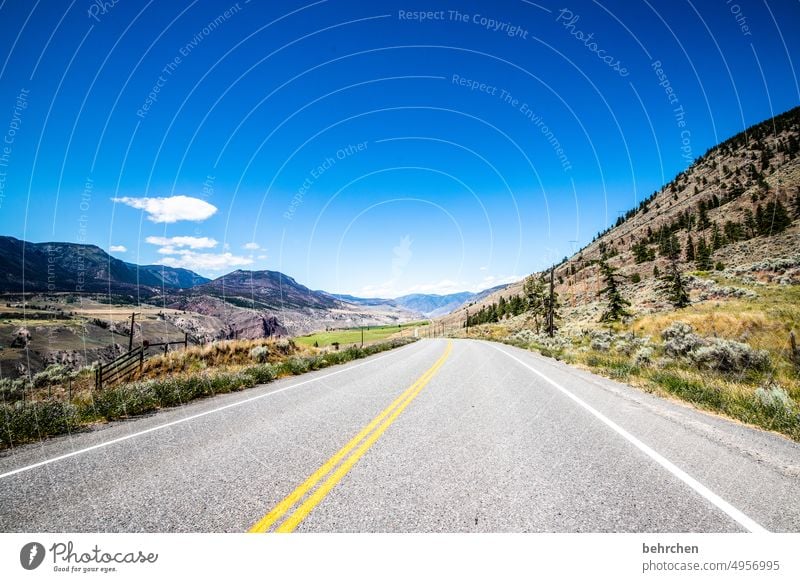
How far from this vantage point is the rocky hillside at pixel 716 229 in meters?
45.8

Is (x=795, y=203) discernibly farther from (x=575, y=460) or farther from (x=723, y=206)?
(x=575, y=460)

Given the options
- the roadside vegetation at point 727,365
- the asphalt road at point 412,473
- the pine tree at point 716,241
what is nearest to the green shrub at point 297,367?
the asphalt road at point 412,473

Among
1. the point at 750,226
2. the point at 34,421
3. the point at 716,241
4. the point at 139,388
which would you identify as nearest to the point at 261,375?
the point at 139,388

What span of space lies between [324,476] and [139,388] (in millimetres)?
7930

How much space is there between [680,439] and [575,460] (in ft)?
6.62

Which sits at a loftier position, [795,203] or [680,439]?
[795,203]

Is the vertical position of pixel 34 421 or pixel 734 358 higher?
pixel 734 358

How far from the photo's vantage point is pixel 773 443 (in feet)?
15.3

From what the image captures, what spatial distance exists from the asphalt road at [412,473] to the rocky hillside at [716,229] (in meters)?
38.8

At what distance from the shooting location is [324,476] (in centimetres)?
367

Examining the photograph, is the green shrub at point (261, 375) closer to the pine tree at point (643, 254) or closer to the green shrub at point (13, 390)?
the green shrub at point (13, 390)

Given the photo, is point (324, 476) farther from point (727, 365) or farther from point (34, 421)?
point (727, 365)
